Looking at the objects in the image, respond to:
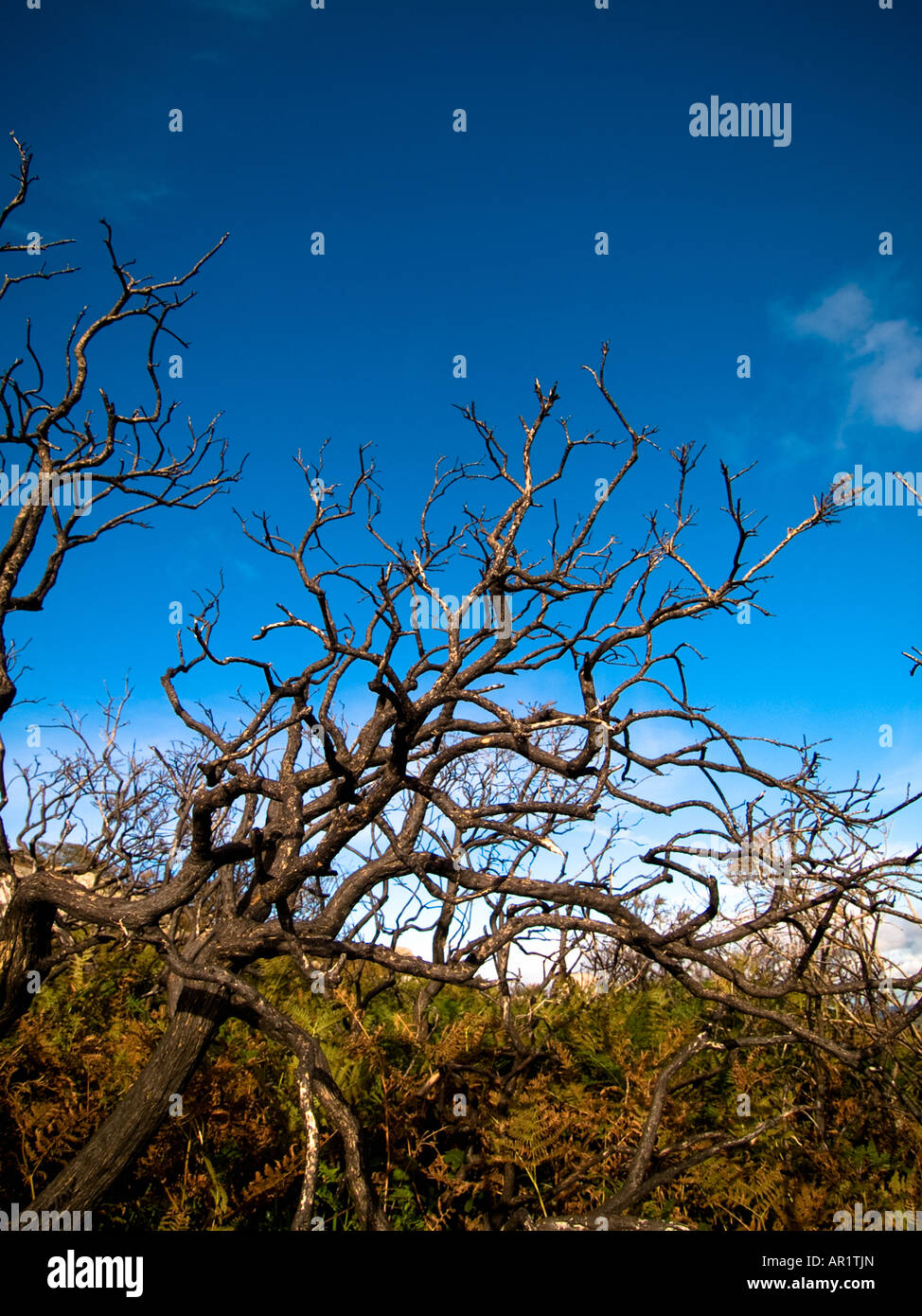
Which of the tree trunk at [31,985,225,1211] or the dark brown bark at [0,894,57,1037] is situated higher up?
the dark brown bark at [0,894,57,1037]

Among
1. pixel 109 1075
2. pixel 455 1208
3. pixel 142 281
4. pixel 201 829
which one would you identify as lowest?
pixel 455 1208

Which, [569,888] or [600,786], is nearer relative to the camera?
[600,786]

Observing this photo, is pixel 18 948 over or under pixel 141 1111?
over

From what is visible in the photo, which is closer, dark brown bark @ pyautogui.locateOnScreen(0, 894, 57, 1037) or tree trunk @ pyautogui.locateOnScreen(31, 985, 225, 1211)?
tree trunk @ pyautogui.locateOnScreen(31, 985, 225, 1211)

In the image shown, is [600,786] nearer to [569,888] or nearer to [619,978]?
[569,888]

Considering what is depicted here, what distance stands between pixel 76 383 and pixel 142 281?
1199 millimetres

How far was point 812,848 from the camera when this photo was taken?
6.81m

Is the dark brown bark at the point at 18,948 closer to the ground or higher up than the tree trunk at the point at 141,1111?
higher up

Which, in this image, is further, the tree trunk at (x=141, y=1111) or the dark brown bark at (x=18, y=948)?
the dark brown bark at (x=18, y=948)

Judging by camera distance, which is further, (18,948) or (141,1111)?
(18,948)
